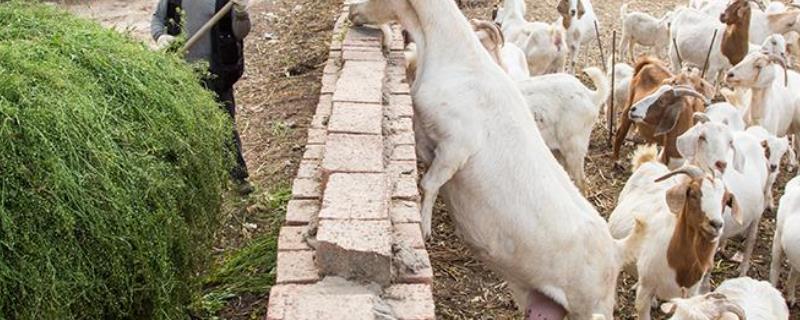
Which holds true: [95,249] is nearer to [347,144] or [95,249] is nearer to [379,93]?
[347,144]

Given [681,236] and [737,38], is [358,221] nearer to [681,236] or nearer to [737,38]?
[681,236]

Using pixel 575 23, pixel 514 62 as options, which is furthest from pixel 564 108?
pixel 575 23

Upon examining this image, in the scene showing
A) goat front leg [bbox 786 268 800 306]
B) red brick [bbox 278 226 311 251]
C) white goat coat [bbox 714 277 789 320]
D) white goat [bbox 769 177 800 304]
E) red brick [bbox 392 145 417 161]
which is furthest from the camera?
goat front leg [bbox 786 268 800 306]

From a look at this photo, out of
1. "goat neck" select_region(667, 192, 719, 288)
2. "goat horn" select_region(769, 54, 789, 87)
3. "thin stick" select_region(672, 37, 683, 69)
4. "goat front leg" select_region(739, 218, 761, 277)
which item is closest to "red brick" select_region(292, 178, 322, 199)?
→ "goat neck" select_region(667, 192, 719, 288)

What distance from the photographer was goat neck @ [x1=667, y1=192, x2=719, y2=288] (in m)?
5.16

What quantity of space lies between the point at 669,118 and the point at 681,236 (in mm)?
2287

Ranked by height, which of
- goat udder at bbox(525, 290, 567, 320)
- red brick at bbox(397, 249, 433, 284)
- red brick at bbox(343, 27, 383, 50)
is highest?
red brick at bbox(397, 249, 433, 284)

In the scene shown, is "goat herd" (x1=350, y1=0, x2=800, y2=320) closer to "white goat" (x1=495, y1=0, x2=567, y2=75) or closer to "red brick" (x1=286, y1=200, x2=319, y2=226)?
"red brick" (x1=286, y1=200, x2=319, y2=226)

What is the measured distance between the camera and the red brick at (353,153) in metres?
3.26

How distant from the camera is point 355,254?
2.71m

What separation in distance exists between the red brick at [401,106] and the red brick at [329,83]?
503 millimetres

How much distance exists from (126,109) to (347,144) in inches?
32.7

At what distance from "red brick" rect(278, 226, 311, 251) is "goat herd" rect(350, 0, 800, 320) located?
3.42 ft

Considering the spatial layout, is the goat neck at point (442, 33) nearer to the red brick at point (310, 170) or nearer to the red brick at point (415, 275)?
the red brick at point (310, 170)
